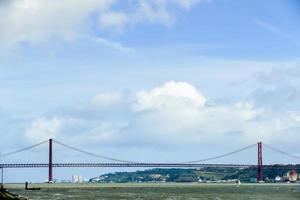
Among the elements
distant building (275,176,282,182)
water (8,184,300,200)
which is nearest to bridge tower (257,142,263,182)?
water (8,184,300,200)

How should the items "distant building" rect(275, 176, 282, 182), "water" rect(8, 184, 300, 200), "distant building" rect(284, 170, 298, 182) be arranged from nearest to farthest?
"water" rect(8, 184, 300, 200)
"distant building" rect(284, 170, 298, 182)
"distant building" rect(275, 176, 282, 182)

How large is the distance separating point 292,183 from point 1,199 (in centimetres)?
11371

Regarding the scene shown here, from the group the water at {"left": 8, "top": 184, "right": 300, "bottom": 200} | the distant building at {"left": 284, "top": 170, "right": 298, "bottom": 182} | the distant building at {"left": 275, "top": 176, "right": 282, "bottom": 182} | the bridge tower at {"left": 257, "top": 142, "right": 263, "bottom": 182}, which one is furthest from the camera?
the distant building at {"left": 275, "top": 176, "right": 282, "bottom": 182}

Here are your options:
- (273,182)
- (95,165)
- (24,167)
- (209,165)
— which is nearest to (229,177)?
(273,182)

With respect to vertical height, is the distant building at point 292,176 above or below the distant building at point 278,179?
above

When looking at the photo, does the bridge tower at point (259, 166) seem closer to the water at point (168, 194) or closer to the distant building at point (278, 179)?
the water at point (168, 194)

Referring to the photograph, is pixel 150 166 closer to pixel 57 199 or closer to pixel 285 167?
pixel 285 167

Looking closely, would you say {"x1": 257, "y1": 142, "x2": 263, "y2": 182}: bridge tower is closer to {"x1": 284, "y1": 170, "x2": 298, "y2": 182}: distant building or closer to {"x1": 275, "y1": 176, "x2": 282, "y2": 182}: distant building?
{"x1": 284, "y1": 170, "x2": 298, "y2": 182}: distant building

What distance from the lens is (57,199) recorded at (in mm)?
73562

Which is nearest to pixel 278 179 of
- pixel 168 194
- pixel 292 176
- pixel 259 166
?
pixel 292 176

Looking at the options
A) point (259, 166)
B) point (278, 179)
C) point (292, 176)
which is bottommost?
point (278, 179)

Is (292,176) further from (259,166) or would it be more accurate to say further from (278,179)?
(259,166)

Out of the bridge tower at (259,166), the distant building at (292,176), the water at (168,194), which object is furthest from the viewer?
the distant building at (292,176)

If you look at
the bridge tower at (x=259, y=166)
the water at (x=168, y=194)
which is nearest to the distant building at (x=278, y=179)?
the bridge tower at (x=259, y=166)
